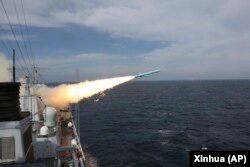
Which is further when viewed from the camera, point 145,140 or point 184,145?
point 145,140

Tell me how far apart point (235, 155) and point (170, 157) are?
96.4ft

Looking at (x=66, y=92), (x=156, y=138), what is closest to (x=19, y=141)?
(x=66, y=92)

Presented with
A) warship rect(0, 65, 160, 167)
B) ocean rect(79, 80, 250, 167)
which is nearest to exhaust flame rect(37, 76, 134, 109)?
ocean rect(79, 80, 250, 167)

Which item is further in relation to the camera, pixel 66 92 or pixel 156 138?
pixel 156 138

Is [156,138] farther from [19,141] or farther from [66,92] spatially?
[19,141]

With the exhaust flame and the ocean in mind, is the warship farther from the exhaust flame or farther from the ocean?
the ocean

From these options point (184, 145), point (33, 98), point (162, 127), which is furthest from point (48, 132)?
point (162, 127)

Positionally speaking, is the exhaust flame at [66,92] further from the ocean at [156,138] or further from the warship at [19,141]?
the warship at [19,141]

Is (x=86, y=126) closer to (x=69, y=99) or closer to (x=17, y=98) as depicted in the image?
(x=69, y=99)

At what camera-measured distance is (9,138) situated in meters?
17.1

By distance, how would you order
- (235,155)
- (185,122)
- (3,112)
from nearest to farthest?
(235,155)
(3,112)
(185,122)

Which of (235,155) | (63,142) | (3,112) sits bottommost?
(63,142)

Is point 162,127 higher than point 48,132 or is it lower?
lower

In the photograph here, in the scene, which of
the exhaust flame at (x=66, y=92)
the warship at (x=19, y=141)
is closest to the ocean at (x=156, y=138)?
the exhaust flame at (x=66, y=92)
